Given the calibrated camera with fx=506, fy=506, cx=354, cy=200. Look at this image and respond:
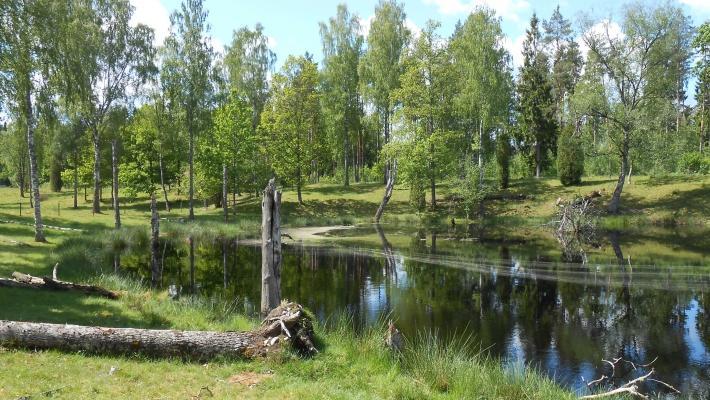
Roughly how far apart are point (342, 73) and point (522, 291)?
1592 inches

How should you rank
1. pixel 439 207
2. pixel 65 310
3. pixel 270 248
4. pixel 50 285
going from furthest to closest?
1. pixel 439 207
2. pixel 50 285
3. pixel 270 248
4. pixel 65 310

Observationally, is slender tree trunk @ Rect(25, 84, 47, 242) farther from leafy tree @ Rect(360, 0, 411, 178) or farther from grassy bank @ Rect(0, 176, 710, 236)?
leafy tree @ Rect(360, 0, 411, 178)

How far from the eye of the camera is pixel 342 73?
2119 inches

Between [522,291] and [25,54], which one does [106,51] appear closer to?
[25,54]

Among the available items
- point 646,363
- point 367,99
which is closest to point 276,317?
point 646,363

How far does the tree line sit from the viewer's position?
1458 inches

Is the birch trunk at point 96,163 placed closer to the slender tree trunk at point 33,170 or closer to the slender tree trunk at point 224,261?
the slender tree trunk at point 33,170

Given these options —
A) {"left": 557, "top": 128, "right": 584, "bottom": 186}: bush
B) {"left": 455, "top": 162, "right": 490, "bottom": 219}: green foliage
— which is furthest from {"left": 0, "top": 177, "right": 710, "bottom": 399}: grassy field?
{"left": 557, "top": 128, "right": 584, "bottom": 186}: bush

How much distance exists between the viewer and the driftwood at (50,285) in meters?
13.0

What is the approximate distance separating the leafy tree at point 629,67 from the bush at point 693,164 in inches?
372

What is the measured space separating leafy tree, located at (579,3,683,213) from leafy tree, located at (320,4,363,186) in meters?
23.7

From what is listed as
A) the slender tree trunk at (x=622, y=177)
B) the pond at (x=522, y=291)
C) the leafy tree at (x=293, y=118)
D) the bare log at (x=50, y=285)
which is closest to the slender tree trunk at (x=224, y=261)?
the pond at (x=522, y=291)

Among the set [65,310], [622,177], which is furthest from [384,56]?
[65,310]

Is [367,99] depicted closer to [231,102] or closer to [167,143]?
[231,102]
